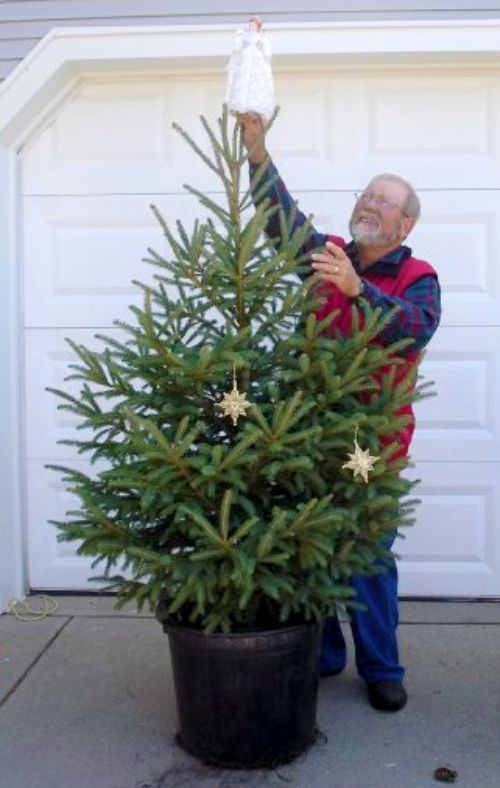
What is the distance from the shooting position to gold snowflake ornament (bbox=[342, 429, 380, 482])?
3064 mm

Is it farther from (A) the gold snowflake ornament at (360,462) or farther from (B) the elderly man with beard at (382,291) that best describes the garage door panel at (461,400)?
(A) the gold snowflake ornament at (360,462)

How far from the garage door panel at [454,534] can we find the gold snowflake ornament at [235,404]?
6.14ft

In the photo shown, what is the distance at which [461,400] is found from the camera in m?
4.72

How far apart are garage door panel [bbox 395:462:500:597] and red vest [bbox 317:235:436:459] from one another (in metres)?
1.22

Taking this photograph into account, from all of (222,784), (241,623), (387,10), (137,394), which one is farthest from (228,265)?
(387,10)

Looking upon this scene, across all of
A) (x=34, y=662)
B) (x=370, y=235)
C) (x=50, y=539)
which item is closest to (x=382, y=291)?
(x=370, y=235)

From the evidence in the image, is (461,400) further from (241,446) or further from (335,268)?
(241,446)

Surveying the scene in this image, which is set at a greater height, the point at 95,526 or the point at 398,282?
the point at 398,282

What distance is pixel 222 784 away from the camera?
310cm

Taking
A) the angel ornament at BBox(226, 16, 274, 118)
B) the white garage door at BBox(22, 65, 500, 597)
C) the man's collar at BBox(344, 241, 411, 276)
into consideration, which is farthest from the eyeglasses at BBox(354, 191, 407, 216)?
the white garage door at BBox(22, 65, 500, 597)

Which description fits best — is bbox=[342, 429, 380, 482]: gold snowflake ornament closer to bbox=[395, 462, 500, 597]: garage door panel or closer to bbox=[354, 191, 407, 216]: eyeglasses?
bbox=[354, 191, 407, 216]: eyeglasses

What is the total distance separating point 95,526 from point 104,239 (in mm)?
2031

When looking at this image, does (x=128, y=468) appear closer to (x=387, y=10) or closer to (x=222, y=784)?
(x=222, y=784)

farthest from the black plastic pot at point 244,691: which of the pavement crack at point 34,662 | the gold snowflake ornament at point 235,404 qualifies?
the pavement crack at point 34,662
